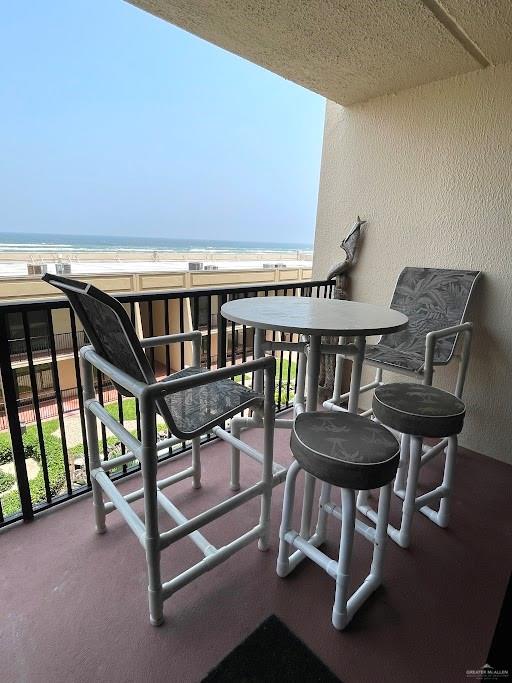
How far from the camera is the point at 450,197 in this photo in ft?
7.29

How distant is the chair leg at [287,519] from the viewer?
4.05 feet

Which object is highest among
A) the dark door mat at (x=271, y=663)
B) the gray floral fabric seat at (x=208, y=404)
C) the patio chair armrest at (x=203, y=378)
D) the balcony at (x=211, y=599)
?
the patio chair armrest at (x=203, y=378)

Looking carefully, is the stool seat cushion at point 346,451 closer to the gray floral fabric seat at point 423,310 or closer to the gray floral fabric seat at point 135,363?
the gray floral fabric seat at point 135,363

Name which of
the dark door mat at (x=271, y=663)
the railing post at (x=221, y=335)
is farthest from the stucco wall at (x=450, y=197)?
the dark door mat at (x=271, y=663)

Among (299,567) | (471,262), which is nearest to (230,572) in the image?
(299,567)

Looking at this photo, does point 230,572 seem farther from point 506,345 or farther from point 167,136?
point 167,136

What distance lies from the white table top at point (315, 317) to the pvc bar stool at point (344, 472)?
317 mm

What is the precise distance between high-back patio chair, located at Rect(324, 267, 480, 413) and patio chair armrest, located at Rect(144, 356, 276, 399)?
0.83 m

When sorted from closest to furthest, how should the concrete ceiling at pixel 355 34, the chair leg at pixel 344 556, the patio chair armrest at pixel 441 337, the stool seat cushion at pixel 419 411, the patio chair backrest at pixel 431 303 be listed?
the chair leg at pixel 344 556
the stool seat cushion at pixel 419 411
the concrete ceiling at pixel 355 34
the patio chair armrest at pixel 441 337
the patio chair backrest at pixel 431 303

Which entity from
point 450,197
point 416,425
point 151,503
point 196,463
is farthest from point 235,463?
point 450,197

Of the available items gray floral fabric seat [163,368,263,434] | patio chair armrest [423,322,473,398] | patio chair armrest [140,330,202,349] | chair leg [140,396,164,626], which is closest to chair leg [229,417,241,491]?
gray floral fabric seat [163,368,263,434]

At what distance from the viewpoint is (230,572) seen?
4.40ft

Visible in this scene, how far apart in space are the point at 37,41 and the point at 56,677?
3817 cm

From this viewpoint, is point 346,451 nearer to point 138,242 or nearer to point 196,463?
point 196,463
